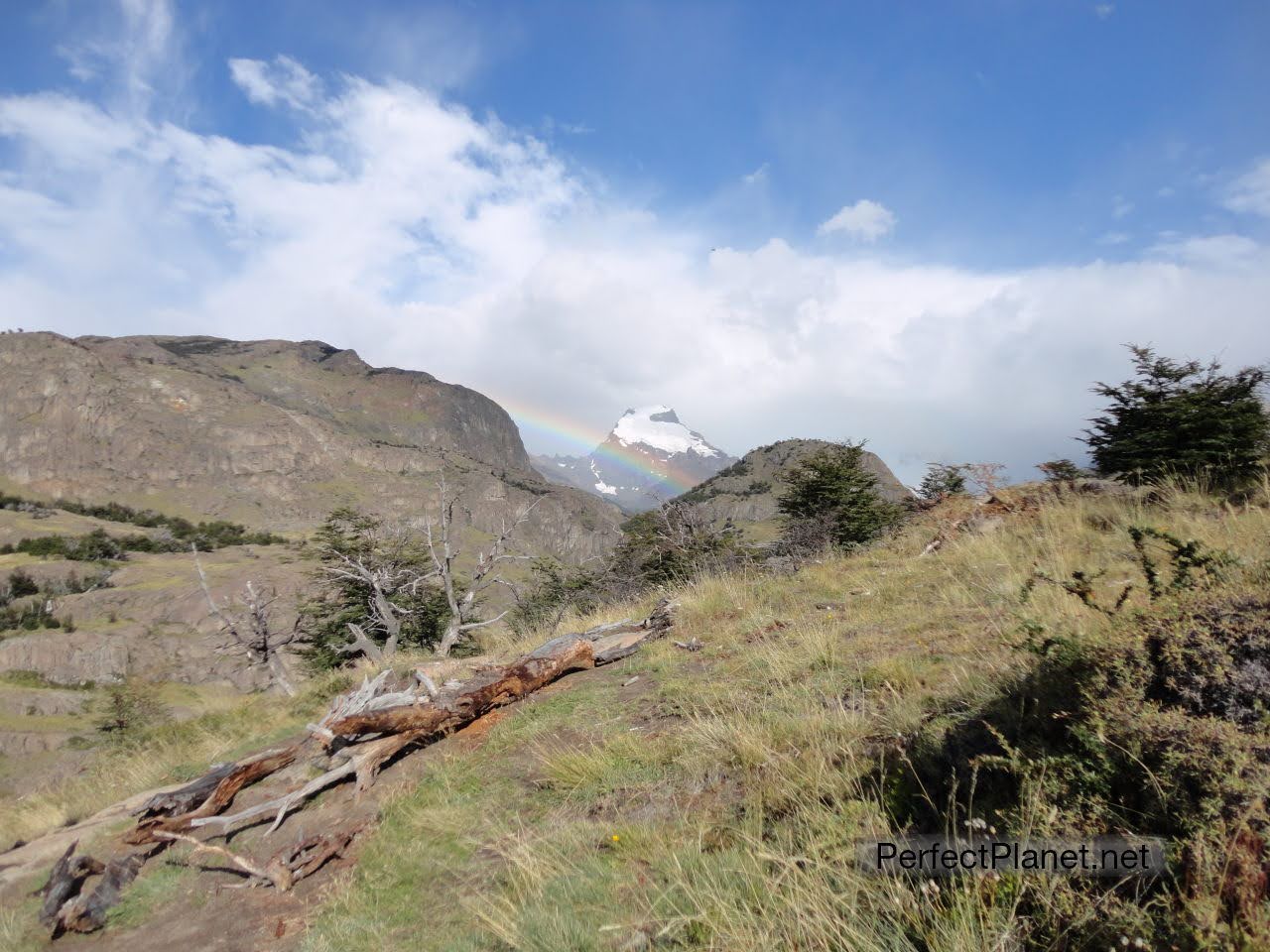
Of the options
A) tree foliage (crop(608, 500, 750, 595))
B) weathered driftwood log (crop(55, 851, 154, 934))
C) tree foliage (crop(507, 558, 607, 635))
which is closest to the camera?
weathered driftwood log (crop(55, 851, 154, 934))

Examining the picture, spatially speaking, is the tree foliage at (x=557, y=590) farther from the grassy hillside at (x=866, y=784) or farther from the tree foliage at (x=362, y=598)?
the grassy hillside at (x=866, y=784)

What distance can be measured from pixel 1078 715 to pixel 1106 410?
9.43m

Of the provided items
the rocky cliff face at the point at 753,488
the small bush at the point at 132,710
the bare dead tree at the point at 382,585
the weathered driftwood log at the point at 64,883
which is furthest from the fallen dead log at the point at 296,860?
the rocky cliff face at the point at 753,488

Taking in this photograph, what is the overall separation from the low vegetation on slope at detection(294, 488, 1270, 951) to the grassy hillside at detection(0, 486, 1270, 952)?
14 mm

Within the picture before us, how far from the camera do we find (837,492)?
62.1 feet

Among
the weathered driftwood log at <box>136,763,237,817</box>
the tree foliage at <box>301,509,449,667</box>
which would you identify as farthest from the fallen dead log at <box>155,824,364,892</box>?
the tree foliage at <box>301,509,449,667</box>

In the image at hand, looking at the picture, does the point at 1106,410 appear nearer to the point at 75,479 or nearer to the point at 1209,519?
the point at 1209,519

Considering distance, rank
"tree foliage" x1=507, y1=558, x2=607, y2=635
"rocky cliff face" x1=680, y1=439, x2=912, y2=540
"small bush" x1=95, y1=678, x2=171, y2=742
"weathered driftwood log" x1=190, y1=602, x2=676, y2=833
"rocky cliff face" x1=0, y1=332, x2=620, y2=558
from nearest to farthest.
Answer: "weathered driftwood log" x1=190, y1=602, x2=676, y2=833
"tree foliage" x1=507, y1=558, x2=607, y2=635
"small bush" x1=95, y1=678, x2=171, y2=742
"rocky cliff face" x1=680, y1=439, x2=912, y2=540
"rocky cliff face" x1=0, y1=332, x2=620, y2=558

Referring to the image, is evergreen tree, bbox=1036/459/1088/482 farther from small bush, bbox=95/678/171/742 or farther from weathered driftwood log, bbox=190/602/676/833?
small bush, bbox=95/678/171/742

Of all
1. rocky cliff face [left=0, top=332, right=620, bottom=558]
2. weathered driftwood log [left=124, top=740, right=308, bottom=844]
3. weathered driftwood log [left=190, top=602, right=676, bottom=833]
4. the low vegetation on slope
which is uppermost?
rocky cliff face [left=0, top=332, right=620, bottom=558]

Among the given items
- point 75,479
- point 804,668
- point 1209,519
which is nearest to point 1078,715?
point 804,668

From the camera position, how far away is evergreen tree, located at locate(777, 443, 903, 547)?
18234 millimetres

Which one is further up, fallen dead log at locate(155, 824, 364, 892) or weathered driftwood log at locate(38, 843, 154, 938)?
fallen dead log at locate(155, 824, 364, 892)

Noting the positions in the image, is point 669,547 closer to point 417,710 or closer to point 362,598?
point 362,598
